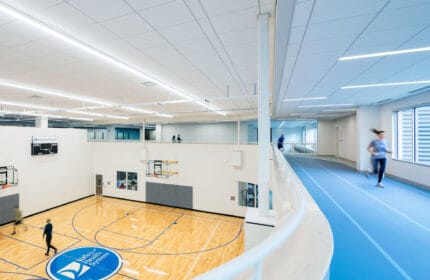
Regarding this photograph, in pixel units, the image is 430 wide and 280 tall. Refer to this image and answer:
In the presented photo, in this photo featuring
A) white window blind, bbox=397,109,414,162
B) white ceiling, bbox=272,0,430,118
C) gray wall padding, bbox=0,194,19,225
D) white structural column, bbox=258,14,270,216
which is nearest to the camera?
white ceiling, bbox=272,0,430,118

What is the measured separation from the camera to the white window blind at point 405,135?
5762mm

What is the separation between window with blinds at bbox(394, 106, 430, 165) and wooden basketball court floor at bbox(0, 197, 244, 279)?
254 inches

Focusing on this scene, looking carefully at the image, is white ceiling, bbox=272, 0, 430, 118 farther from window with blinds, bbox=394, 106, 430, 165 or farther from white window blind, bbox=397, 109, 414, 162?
white window blind, bbox=397, 109, 414, 162

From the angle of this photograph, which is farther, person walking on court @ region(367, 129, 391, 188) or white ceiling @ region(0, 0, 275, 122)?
person walking on court @ region(367, 129, 391, 188)

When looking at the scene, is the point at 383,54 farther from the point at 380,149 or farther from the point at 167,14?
the point at 167,14

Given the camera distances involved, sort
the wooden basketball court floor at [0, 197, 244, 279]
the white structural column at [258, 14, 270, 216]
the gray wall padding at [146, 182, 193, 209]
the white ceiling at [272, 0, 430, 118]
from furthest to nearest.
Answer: the gray wall padding at [146, 182, 193, 209] < the wooden basketball court floor at [0, 197, 244, 279] < the white structural column at [258, 14, 270, 216] < the white ceiling at [272, 0, 430, 118]

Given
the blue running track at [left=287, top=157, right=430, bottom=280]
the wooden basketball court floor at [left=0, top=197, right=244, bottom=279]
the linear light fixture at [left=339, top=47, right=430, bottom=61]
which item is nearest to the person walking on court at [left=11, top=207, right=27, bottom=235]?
the wooden basketball court floor at [left=0, top=197, right=244, bottom=279]

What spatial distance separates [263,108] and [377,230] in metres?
2.26

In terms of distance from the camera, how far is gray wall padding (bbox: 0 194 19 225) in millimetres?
8969

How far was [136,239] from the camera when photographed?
321 inches

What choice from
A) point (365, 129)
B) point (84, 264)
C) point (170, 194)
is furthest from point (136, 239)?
point (365, 129)

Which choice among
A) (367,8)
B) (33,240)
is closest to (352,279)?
(367,8)

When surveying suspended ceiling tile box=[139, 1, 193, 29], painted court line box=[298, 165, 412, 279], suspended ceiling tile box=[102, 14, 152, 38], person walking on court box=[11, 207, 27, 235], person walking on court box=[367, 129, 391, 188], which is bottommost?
person walking on court box=[11, 207, 27, 235]

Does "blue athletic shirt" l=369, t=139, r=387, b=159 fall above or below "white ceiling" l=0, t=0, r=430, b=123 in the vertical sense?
below
